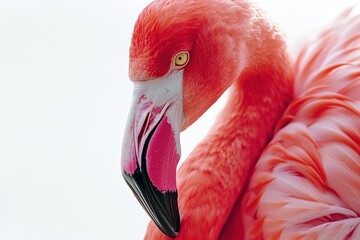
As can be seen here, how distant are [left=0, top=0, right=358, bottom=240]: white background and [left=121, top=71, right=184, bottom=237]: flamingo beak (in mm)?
737

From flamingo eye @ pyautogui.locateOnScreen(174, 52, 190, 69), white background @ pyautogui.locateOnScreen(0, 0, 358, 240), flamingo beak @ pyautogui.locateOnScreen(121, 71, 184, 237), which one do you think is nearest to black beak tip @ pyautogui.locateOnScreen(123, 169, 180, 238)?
flamingo beak @ pyautogui.locateOnScreen(121, 71, 184, 237)

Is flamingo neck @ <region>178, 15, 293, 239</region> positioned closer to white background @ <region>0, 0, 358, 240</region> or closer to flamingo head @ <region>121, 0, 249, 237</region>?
flamingo head @ <region>121, 0, 249, 237</region>

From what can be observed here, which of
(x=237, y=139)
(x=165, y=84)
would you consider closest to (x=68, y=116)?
(x=237, y=139)

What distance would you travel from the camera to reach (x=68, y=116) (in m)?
1.96

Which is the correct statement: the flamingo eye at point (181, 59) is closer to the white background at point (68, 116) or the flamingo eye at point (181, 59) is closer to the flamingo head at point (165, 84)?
the flamingo head at point (165, 84)

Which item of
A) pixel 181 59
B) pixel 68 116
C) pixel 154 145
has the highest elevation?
pixel 181 59

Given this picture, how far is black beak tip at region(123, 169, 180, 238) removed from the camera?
3.54 feet

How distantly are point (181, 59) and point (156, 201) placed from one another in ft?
0.81

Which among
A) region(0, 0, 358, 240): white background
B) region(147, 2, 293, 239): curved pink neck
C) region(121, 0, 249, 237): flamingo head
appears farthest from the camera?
region(0, 0, 358, 240): white background

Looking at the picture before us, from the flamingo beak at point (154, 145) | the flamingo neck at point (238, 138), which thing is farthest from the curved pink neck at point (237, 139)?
the flamingo beak at point (154, 145)

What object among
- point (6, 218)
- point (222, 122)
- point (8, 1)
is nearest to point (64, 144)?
point (6, 218)

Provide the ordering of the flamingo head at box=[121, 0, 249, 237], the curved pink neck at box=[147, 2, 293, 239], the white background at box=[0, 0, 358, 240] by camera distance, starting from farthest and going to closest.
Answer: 1. the white background at box=[0, 0, 358, 240]
2. the curved pink neck at box=[147, 2, 293, 239]
3. the flamingo head at box=[121, 0, 249, 237]

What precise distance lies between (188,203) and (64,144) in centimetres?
80

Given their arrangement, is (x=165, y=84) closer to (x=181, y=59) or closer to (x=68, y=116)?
(x=181, y=59)
